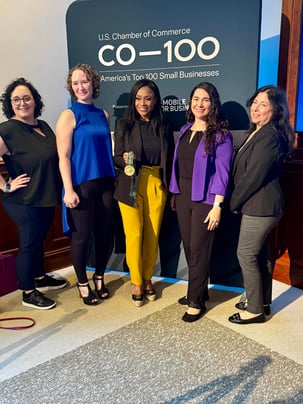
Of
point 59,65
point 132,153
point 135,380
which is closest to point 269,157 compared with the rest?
point 132,153

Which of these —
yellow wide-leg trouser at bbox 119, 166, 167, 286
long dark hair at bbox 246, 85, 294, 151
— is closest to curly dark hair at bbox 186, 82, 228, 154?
long dark hair at bbox 246, 85, 294, 151

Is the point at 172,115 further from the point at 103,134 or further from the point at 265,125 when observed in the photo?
the point at 265,125

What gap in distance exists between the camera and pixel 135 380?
188 centimetres

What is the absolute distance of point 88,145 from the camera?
2.37m

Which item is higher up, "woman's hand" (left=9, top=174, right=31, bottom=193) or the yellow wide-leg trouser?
"woman's hand" (left=9, top=174, right=31, bottom=193)

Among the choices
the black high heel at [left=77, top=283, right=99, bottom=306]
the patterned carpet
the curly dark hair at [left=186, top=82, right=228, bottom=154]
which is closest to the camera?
the patterned carpet

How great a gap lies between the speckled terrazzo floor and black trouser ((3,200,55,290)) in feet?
0.88

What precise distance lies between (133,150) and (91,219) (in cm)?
54

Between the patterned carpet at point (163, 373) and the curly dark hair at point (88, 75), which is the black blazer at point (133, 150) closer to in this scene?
the curly dark hair at point (88, 75)

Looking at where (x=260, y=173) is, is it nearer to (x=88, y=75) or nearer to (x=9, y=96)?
(x=88, y=75)

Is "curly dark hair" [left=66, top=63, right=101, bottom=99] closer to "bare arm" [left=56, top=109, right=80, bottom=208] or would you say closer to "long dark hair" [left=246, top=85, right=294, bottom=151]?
"bare arm" [left=56, top=109, right=80, bottom=208]

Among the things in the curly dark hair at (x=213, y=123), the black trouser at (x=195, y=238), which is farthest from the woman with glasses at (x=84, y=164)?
the curly dark hair at (x=213, y=123)

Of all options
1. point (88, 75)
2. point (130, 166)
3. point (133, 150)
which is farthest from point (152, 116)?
point (88, 75)

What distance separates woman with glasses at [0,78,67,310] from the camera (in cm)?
233
